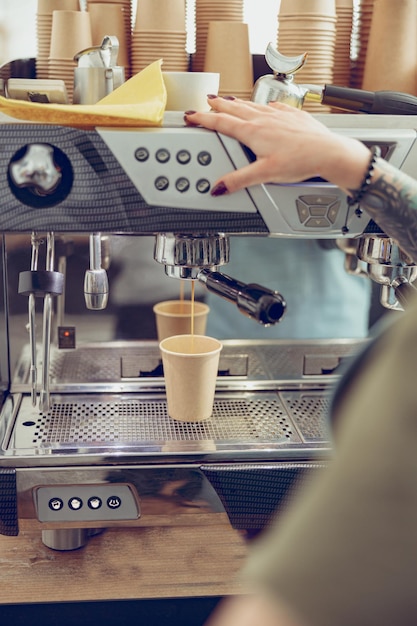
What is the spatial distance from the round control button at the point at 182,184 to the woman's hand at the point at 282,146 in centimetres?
4

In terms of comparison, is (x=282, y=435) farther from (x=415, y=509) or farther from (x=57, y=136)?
(x=415, y=509)

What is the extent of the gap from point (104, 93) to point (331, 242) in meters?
0.52

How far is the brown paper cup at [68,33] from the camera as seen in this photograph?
1.16 meters

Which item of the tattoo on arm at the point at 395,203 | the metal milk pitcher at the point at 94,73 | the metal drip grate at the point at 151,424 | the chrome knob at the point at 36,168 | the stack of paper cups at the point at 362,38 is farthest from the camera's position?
the stack of paper cups at the point at 362,38

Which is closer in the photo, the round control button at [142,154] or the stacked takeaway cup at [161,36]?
the round control button at [142,154]

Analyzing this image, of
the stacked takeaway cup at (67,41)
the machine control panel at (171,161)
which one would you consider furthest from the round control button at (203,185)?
the stacked takeaway cup at (67,41)

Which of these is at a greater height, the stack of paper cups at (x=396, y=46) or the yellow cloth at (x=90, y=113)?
the stack of paper cups at (x=396, y=46)

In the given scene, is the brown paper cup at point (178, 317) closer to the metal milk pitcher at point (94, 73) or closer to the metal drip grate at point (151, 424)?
the metal drip grate at point (151, 424)

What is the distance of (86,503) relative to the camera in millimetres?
1065

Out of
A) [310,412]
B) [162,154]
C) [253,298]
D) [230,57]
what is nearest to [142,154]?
[162,154]

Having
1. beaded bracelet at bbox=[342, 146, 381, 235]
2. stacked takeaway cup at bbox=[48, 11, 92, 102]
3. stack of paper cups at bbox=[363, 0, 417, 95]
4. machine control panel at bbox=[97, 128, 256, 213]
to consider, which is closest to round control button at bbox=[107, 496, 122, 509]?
machine control panel at bbox=[97, 128, 256, 213]

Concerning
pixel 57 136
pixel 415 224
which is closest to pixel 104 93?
pixel 57 136

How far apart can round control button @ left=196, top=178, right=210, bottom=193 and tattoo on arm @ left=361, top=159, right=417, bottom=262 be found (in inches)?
7.8

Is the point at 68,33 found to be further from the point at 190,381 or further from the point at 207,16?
the point at 190,381
